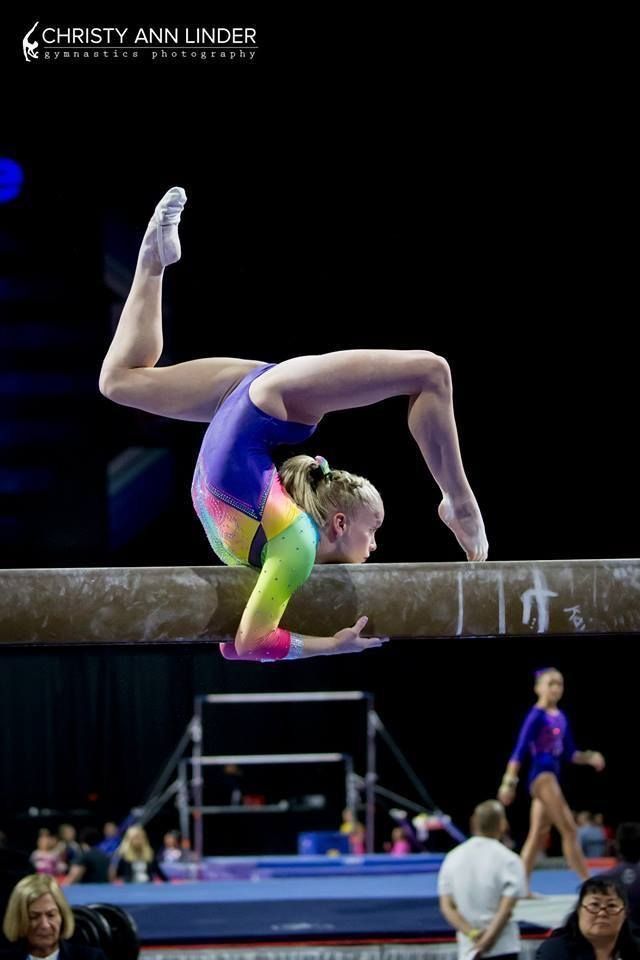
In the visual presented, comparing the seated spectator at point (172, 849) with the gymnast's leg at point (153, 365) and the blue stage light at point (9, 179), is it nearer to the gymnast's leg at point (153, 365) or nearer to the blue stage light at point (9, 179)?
the blue stage light at point (9, 179)

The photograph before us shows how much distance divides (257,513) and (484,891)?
128 inches

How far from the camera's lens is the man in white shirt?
5.42m

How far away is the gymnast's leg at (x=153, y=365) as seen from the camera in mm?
3355

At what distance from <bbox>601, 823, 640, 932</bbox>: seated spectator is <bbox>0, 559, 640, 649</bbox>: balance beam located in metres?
2.67

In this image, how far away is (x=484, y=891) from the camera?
547cm

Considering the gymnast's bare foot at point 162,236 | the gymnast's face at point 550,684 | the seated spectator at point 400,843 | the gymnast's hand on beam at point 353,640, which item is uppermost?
the gymnast's bare foot at point 162,236

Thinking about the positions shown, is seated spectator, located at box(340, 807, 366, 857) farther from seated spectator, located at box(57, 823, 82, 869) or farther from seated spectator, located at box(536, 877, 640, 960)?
seated spectator, located at box(536, 877, 640, 960)

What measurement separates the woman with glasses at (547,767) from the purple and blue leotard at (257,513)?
4176 millimetres

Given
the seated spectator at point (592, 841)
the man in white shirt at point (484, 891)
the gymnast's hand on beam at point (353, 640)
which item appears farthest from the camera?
the seated spectator at point (592, 841)

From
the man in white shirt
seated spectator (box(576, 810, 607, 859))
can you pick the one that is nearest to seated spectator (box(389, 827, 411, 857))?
seated spectator (box(576, 810, 607, 859))

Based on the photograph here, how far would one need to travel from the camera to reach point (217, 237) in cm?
941

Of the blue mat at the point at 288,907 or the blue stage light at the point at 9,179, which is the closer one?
the blue mat at the point at 288,907

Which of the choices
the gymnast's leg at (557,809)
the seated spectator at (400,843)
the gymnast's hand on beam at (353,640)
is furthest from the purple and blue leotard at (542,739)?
the seated spectator at (400,843)

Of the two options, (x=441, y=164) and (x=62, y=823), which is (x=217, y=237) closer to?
(x=441, y=164)
